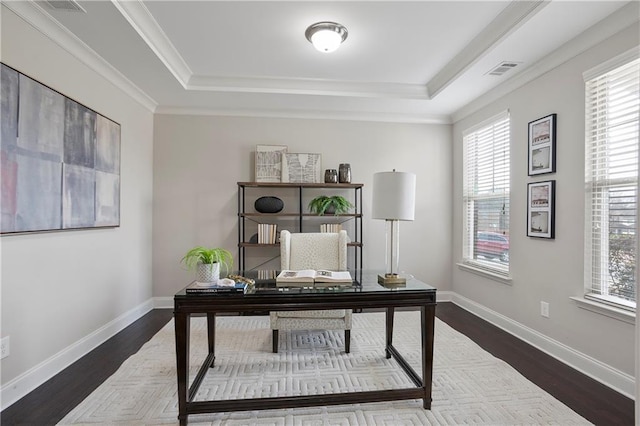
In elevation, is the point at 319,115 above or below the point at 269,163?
above

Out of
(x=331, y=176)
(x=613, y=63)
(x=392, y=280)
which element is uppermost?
(x=613, y=63)

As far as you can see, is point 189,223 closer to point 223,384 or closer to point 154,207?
point 154,207

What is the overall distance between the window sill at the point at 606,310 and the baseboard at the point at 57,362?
392 cm

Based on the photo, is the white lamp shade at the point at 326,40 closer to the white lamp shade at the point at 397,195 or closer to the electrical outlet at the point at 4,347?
the white lamp shade at the point at 397,195

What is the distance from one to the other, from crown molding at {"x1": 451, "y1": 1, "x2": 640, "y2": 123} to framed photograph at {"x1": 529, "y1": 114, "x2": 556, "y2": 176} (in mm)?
443

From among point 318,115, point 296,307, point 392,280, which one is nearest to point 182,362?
point 296,307

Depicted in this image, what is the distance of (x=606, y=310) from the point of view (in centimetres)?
228

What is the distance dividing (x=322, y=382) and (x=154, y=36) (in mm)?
2955

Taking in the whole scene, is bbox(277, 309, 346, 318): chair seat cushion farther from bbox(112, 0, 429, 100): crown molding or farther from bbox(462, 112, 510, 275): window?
bbox(112, 0, 429, 100): crown molding

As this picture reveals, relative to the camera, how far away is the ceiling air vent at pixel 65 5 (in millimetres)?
2065

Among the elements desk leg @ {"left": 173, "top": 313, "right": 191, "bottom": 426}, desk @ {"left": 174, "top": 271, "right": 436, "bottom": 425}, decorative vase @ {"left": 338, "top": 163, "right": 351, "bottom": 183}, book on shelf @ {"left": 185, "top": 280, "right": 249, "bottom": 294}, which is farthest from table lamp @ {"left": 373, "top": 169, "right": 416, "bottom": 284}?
decorative vase @ {"left": 338, "top": 163, "right": 351, "bottom": 183}

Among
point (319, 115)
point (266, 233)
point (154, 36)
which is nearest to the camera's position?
point (154, 36)

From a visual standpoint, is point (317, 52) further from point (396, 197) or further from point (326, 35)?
point (396, 197)

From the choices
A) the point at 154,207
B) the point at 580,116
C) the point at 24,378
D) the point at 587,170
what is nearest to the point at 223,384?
the point at 24,378
